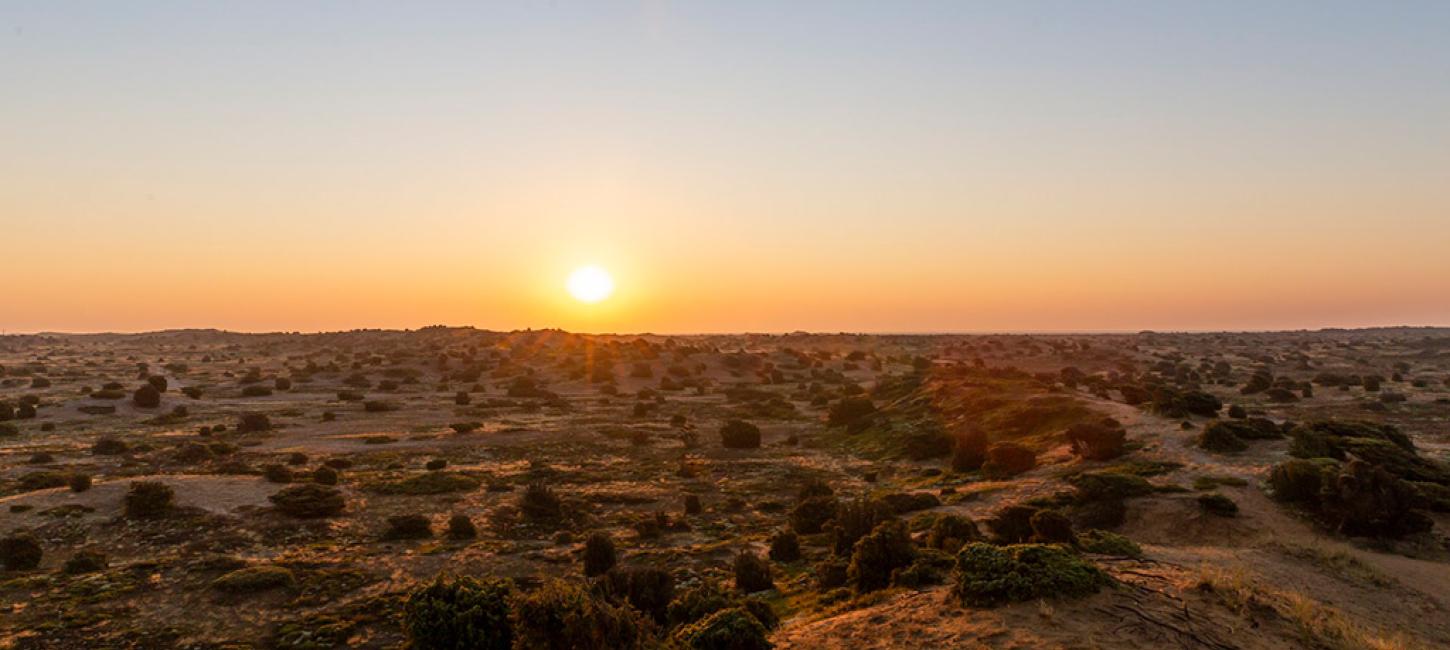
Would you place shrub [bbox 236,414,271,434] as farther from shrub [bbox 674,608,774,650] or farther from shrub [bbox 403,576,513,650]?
shrub [bbox 674,608,774,650]

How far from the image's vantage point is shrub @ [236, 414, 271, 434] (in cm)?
4856

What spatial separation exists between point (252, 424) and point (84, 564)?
29.8 meters

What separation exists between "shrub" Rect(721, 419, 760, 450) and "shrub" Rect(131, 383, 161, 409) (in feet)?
160

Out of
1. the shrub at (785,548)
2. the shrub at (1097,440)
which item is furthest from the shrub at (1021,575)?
the shrub at (1097,440)

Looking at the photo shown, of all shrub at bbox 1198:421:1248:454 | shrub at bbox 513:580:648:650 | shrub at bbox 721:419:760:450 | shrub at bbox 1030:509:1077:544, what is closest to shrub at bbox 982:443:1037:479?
shrub at bbox 1198:421:1248:454

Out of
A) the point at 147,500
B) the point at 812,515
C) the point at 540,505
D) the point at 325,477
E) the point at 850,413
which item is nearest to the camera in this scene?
the point at 147,500

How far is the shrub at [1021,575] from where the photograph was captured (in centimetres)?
1457

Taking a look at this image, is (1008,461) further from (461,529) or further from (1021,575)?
(461,529)

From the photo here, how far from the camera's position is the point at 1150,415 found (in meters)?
38.3

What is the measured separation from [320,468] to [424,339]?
114m

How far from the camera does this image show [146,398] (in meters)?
56.9

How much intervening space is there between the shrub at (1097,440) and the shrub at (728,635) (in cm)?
2441

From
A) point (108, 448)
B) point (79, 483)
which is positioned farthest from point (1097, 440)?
point (108, 448)

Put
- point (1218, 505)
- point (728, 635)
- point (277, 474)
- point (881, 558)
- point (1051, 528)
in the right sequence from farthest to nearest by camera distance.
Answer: point (277, 474) → point (1218, 505) → point (1051, 528) → point (881, 558) → point (728, 635)
